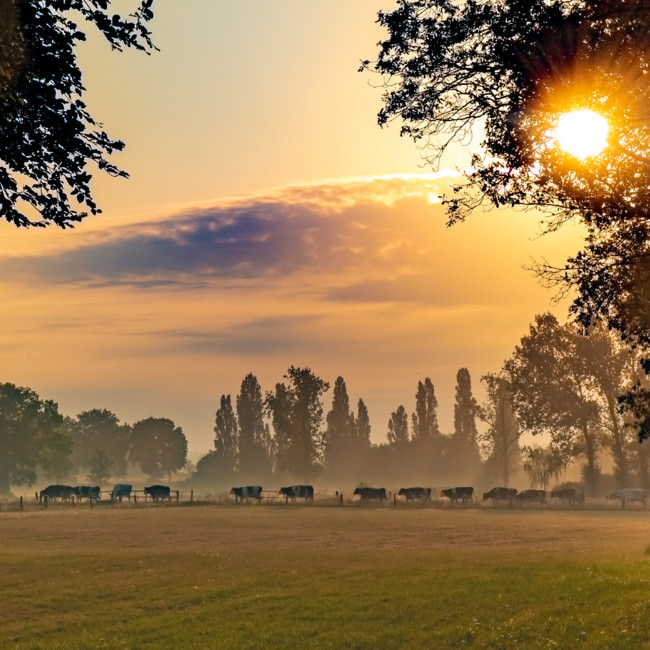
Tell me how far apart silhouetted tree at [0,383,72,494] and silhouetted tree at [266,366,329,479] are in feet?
109

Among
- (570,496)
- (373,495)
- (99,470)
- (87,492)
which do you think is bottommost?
(570,496)

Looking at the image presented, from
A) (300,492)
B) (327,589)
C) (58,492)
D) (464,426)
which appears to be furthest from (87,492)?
Result: (464,426)

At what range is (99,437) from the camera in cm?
17588

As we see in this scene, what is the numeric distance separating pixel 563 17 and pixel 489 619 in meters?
14.6

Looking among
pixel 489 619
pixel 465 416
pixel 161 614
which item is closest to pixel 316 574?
pixel 161 614

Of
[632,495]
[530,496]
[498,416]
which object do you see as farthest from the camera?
[498,416]

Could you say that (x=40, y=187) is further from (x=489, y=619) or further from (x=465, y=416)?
(x=465, y=416)

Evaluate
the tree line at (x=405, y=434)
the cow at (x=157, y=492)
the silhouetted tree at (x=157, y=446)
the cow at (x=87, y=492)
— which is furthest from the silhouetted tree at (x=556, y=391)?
the silhouetted tree at (x=157, y=446)

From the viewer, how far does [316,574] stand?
1101 inches

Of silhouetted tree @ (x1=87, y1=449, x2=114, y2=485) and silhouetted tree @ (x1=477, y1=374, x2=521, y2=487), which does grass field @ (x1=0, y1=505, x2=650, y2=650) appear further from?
silhouetted tree @ (x1=87, y1=449, x2=114, y2=485)

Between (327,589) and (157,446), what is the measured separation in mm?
150897

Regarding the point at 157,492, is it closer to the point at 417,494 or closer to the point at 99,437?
the point at 417,494

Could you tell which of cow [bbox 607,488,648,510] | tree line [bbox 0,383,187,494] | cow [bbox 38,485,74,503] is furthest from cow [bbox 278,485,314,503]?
tree line [bbox 0,383,187,494]

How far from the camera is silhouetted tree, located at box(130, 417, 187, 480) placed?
169m
